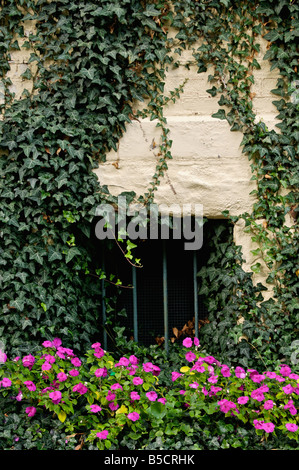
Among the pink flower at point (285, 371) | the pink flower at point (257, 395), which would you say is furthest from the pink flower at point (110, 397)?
the pink flower at point (285, 371)

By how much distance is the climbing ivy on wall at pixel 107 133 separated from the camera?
326 centimetres

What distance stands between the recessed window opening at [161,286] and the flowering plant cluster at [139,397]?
2.03ft

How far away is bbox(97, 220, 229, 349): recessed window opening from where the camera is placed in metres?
3.66

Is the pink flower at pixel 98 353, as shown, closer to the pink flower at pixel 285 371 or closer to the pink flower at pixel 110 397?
the pink flower at pixel 110 397

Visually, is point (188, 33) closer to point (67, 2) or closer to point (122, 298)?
point (67, 2)

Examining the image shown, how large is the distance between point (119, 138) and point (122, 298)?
1234 mm

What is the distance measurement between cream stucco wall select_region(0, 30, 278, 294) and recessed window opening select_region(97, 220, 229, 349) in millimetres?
433

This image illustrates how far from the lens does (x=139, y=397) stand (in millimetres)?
2756

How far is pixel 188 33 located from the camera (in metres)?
3.38

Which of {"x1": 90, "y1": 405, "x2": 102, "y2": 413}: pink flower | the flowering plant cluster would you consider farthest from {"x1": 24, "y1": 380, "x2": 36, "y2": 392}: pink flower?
{"x1": 90, "y1": 405, "x2": 102, "y2": 413}: pink flower
